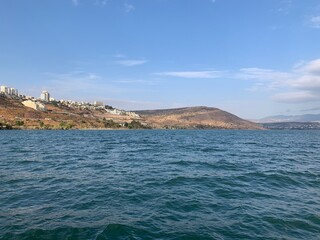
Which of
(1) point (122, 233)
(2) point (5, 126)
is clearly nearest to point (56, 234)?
(1) point (122, 233)

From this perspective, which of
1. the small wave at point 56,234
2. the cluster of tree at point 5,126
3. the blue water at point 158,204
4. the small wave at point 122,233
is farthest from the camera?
the cluster of tree at point 5,126

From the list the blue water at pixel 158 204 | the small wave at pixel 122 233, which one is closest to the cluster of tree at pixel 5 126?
the blue water at pixel 158 204

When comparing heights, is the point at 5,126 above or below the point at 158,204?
above

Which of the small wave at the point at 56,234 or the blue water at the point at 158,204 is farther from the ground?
the small wave at the point at 56,234

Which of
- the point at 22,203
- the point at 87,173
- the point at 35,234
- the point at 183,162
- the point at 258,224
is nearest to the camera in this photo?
the point at 35,234

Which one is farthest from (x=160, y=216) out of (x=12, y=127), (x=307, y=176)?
(x=12, y=127)

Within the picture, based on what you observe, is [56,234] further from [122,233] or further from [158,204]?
[158,204]

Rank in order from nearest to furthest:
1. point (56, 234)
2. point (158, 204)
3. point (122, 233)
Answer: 1. point (56, 234)
2. point (122, 233)
3. point (158, 204)

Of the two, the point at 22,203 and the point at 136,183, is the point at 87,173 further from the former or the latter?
the point at 22,203

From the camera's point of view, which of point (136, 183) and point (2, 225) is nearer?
point (2, 225)

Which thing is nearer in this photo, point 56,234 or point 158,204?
point 56,234

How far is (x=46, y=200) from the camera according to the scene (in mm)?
18906

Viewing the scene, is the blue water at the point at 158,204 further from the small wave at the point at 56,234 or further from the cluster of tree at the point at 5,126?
the cluster of tree at the point at 5,126

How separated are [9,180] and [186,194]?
1556cm
